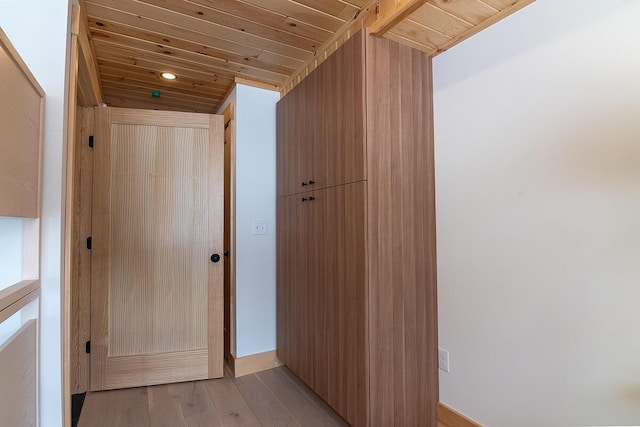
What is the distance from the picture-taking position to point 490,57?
1.63m

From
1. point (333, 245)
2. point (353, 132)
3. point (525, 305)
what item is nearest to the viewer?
point (525, 305)

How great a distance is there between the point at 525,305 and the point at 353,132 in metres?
1.17

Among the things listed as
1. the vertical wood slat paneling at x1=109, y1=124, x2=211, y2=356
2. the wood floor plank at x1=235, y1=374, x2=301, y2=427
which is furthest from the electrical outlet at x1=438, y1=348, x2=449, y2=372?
the vertical wood slat paneling at x1=109, y1=124, x2=211, y2=356

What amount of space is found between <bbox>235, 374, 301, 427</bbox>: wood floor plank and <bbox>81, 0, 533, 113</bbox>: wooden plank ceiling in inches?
88.6

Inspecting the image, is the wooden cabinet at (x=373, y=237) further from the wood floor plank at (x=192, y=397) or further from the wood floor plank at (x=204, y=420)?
the wood floor plank at (x=192, y=397)

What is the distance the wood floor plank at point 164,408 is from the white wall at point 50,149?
702 millimetres

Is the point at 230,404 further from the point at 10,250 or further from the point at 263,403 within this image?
the point at 10,250

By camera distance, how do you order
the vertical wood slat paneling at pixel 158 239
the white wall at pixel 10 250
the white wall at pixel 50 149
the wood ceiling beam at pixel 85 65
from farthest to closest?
the vertical wood slat paneling at pixel 158 239 < the wood ceiling beam at pixel 85 65 < the white wall at pixel 50 149 < the white wall at pixel 10 250

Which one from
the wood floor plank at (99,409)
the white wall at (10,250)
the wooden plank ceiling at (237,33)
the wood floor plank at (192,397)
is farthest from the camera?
the wood floor plank at (192,397)

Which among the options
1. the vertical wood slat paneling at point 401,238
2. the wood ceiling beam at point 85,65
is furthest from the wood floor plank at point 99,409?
the wood ceiling beam at point 85,65

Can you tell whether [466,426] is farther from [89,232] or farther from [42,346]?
[89,232]

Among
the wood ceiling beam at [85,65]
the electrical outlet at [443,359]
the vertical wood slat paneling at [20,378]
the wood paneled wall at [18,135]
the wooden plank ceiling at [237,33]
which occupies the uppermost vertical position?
the wooden plank ceiling at [237,33]

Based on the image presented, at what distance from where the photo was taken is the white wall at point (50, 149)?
51.6 inches

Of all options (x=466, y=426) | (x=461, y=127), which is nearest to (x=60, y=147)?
(x=461, y=127)
